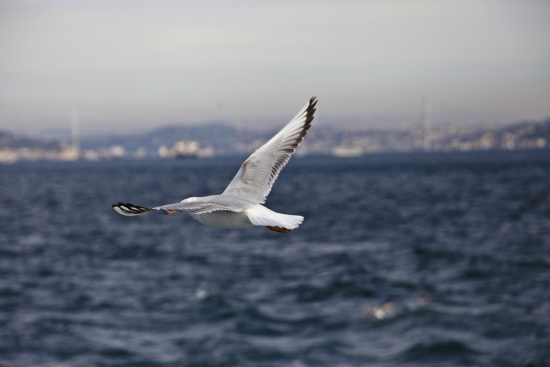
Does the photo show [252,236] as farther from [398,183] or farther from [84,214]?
[398,183]

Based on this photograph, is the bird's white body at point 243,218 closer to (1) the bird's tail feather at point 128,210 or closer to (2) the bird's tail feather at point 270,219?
(2) the bird's tail feather at point 270,219

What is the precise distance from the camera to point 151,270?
43.1 meters

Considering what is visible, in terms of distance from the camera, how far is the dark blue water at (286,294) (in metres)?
27.1

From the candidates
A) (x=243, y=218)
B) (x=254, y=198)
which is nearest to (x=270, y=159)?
(x=254, y=198)

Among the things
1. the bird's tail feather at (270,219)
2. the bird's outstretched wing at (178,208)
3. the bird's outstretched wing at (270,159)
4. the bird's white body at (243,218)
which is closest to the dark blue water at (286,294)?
the bird's outstretched wing at (270,159)

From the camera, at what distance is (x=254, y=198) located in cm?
782

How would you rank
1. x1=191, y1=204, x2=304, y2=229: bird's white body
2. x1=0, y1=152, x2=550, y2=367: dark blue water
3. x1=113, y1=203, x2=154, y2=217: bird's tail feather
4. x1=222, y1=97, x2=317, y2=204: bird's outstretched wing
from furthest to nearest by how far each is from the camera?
Result: x1=0, y1=152, x2=550, y2=367: dark blue water < x1=222, y1=97, x2=317, y2=204: bird's outstretched wing < x1=191, y1=204, x2=304, y2=229: bird's white body < x1=113, y1=203, x2=154, y2=217: bird's tail feather

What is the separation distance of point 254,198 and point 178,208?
1.93 meters

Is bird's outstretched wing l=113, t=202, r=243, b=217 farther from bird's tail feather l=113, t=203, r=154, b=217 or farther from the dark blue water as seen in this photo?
the dark blue water

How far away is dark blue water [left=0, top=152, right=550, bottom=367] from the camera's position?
27.1 meters

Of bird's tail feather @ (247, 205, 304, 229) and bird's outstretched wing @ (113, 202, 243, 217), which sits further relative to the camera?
bird's tail feather @ (247, 205, 304, 229)

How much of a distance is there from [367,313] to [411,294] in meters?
3.59

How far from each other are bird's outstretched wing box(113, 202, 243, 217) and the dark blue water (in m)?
20.8

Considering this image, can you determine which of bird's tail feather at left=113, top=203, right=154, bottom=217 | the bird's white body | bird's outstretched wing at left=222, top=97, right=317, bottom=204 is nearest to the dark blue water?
bird's outstretched wing at left=222, top=97, right=317, bottom=204
